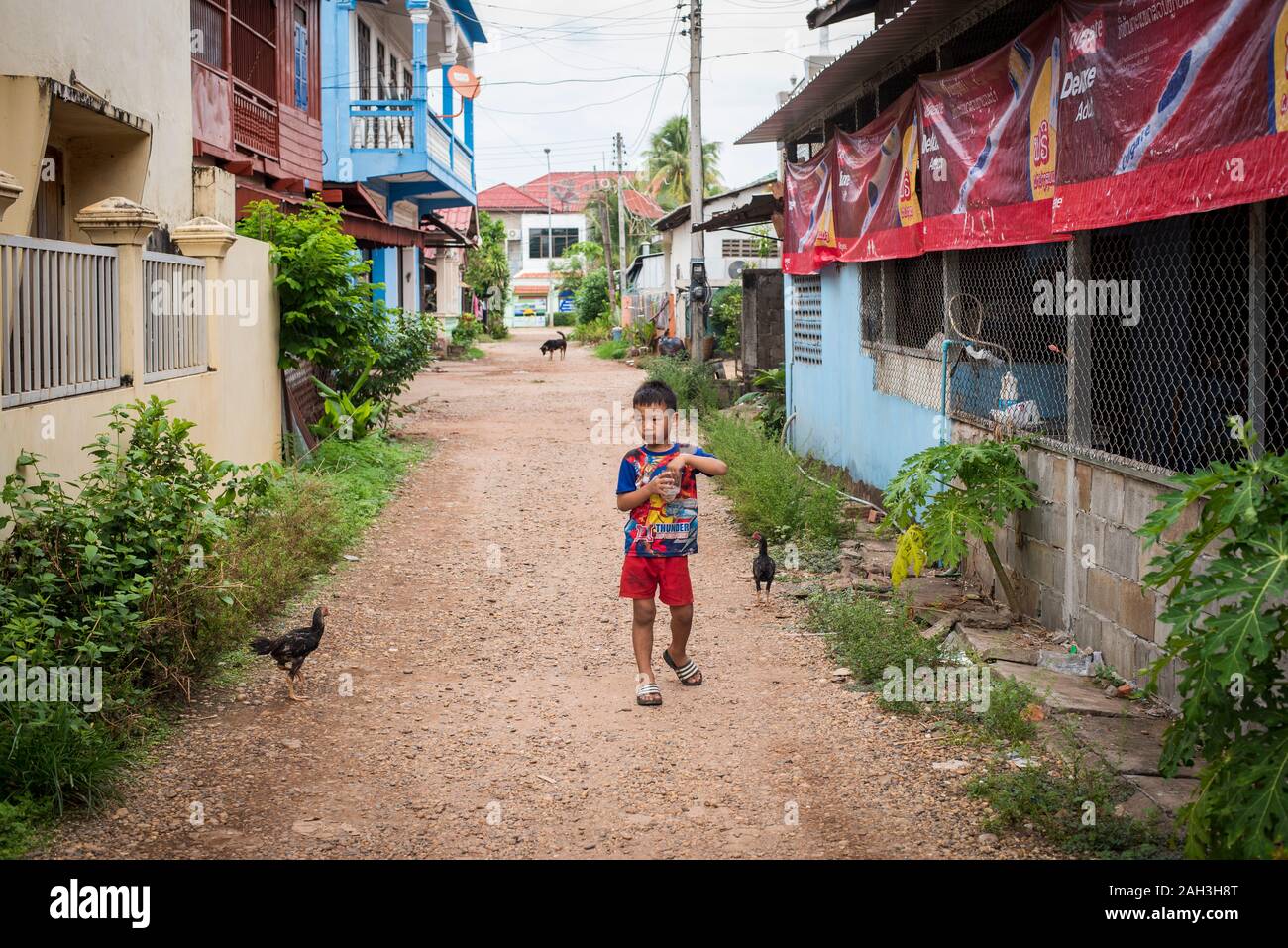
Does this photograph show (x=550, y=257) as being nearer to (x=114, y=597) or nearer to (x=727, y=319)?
(x=727, y=319)

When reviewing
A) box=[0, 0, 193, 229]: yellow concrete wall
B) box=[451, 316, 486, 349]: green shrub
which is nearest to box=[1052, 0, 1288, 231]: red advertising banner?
box=[0, 0, 193, 229]: yellow concrete wall

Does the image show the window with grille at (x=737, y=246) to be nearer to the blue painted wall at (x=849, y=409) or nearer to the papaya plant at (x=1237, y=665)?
the blue painted wall at (x=849, y=409)

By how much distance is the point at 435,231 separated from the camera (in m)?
29.7

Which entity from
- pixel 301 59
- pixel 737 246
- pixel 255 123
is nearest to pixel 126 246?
pixel 255 123

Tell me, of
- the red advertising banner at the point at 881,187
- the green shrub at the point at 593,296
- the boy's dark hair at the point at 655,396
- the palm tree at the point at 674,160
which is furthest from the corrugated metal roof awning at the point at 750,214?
the palm tree at the point at 674,160

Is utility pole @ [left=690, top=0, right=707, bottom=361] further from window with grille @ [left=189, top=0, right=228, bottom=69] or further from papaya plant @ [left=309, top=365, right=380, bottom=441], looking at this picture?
papaya plant @ [left=309, top=365, right=380, bottom=441]

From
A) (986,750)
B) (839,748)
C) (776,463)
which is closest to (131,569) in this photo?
(839,748)

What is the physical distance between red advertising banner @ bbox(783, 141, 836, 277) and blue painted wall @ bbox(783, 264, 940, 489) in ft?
0.87

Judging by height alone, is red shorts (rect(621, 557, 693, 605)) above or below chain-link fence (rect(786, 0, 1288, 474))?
below

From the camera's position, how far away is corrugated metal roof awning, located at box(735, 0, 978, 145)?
8023 mm

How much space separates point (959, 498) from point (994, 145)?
226 centimetres

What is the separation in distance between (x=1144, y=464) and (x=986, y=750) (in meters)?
1.59
